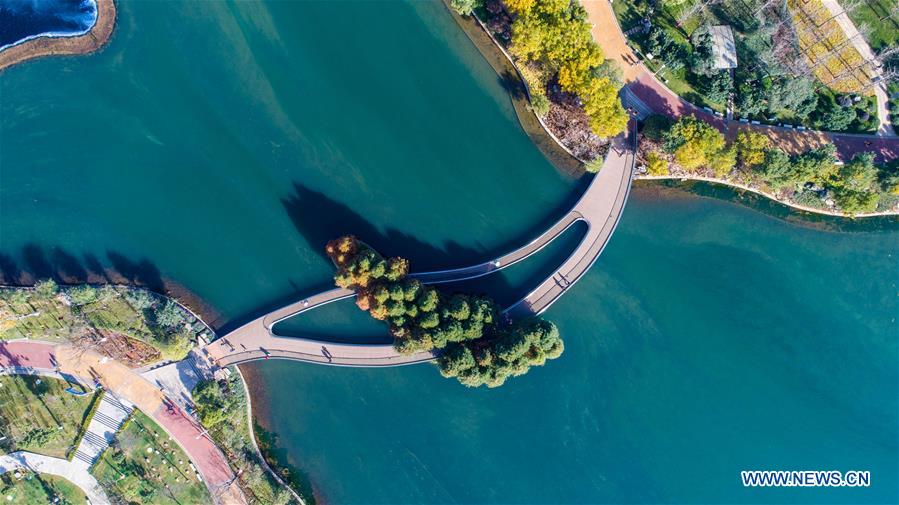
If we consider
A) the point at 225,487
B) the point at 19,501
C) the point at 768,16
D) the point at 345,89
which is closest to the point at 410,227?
the point at 345,89

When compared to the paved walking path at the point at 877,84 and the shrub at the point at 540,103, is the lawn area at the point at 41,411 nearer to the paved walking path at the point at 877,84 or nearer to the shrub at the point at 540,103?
the shrub at the point at 540,103

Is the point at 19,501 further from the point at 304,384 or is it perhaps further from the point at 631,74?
the point at 631,74

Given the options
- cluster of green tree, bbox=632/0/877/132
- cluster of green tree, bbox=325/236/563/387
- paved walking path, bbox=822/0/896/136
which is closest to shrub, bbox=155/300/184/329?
cluster of green tree, bbox=325/236/563/387

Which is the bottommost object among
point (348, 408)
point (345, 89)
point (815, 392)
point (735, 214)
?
point (815, 392)

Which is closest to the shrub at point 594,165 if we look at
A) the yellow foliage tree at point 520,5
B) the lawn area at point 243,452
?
the yellow foliage tree at point 520,5

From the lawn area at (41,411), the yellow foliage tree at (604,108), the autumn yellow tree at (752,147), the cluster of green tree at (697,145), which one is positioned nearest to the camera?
the yellow foliage tree at (604,108)

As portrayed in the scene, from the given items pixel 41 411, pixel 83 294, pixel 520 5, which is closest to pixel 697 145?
pixel 520 5

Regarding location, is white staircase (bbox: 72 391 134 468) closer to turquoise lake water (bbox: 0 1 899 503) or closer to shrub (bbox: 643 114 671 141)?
turquoise lake water (bbox: 0 1 899 503)
